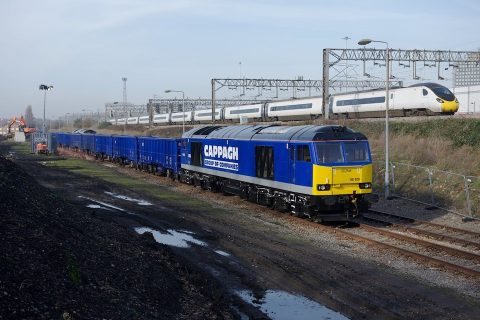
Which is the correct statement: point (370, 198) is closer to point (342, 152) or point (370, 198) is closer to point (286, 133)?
point (342, 152)

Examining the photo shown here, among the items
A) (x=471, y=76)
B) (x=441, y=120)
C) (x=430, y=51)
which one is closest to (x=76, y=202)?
(x=441, y=120)

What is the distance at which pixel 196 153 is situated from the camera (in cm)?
3103

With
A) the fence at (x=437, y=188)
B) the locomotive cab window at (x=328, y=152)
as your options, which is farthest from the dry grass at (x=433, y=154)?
the locomotive cab window at (x=328, y=152)

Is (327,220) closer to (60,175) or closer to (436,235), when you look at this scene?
(436,235)

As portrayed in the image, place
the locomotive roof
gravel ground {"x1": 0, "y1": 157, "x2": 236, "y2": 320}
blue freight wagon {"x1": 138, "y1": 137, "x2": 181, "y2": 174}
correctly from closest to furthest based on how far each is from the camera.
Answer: gravel ground {"x1": 0, "y1": 157, "x2": 236, "y2": 320}
the locomotive roof
blue freight wagon {"x1": 138, "y1": 137, "x2": 181, "y2": 174}

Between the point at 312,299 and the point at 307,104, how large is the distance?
44195 mm

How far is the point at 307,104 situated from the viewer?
54.3 m

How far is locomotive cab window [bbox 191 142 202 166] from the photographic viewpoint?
30.4 metres

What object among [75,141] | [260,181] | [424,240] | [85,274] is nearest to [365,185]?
[424,240]

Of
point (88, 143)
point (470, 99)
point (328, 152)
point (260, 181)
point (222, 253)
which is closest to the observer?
point (222, 253)

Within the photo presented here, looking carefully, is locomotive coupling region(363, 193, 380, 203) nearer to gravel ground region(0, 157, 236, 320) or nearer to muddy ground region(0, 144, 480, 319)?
muddy ground region(0, 144, 480, 319)

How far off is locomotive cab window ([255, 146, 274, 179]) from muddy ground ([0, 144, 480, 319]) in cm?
340

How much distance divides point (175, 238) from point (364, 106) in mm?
32030

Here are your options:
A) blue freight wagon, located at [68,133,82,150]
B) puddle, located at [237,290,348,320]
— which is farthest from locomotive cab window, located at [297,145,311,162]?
blue freight wagon, located at [68,133,82,150]
